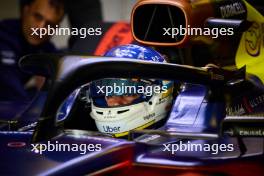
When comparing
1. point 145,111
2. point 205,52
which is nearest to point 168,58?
point 205,52

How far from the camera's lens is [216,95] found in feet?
4.20

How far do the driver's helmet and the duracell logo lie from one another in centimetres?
26

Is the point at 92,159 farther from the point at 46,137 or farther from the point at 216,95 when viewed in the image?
the point at 216,95

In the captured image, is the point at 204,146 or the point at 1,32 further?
the point at 1,32

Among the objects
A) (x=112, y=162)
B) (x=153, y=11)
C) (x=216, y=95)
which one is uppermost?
(x=153, y=11)

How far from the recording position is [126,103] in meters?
1.28

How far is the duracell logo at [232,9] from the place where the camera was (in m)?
1.45

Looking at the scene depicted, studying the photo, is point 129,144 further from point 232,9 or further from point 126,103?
point 232,9

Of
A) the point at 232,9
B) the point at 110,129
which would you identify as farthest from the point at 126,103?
the point at 232,9

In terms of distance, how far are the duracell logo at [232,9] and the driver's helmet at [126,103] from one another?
259mm

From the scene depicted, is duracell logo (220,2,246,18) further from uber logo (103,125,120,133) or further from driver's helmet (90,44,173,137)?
uber logo (103,125,120,133)

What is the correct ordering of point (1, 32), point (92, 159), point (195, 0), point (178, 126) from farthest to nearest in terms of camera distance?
1. point (1, 32)
2. point (195, 0)
3. point (178, 126)
4. point (92, 159)

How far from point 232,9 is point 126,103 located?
0.41m

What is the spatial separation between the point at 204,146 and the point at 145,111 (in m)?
0.19
